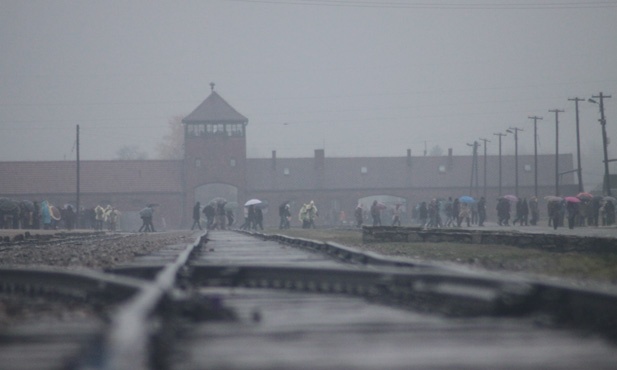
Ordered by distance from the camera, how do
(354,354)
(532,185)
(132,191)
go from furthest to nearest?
(532,185), (132,191), (354,354)

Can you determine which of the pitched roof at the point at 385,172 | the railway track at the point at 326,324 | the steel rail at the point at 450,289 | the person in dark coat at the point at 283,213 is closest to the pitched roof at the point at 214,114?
the pitched roof at the point at 385,172

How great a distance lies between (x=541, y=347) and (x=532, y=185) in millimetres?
93193

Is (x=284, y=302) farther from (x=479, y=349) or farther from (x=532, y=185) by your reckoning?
(x=532, y=185)

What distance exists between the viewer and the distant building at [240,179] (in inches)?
3440

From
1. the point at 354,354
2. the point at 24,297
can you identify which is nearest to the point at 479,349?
the point at 354,354

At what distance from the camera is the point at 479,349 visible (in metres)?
3.83

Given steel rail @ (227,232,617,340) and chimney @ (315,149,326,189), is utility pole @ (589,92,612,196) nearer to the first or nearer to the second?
chimney @ (315,149,326,189)

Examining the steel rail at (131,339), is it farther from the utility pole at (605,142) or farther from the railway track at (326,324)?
the utility pole at (605,142)

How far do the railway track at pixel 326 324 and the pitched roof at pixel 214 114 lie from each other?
8176 centimetres

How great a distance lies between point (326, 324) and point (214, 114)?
281 ft

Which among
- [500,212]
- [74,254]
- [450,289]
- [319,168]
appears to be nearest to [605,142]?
[500,212]

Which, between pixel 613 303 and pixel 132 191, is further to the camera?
pixel 132 191

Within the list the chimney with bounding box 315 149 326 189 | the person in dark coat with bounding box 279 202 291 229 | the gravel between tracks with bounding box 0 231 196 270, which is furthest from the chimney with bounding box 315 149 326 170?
the gravel between tracks with bounding box 0 231 196 270

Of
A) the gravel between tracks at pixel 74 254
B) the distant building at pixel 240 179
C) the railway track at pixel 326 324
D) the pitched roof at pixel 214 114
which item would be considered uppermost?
the pitched roof at pixel 214 114
